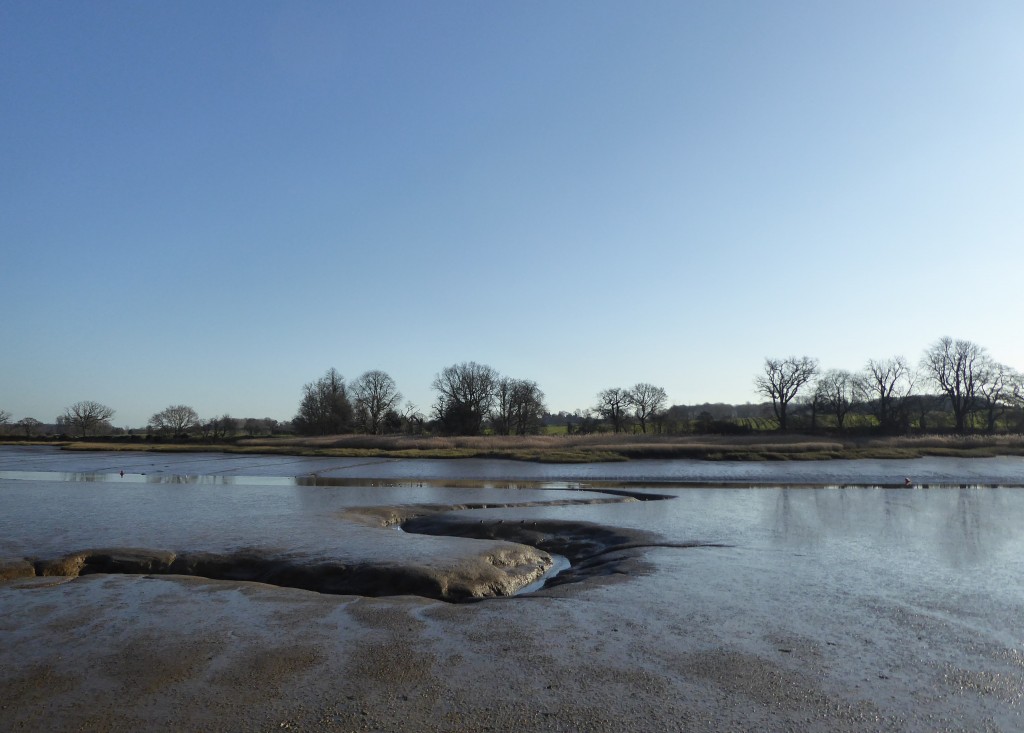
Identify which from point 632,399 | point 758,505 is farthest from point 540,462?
point 632,399

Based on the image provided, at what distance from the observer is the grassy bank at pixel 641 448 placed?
48.0 metres

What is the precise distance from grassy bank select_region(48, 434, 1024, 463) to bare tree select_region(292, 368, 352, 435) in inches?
714

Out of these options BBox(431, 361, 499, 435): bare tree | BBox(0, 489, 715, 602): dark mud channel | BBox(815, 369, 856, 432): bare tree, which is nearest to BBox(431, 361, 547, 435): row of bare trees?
BBox(431, 361, 499, 435): bare tree

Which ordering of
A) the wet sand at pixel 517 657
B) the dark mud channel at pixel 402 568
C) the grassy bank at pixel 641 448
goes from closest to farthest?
the wet sand at pixel 517 657, the dark mud channel at pixel 402 568, the grassy bank at pixel 641 448

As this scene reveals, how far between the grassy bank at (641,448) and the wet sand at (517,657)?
35.7 meters

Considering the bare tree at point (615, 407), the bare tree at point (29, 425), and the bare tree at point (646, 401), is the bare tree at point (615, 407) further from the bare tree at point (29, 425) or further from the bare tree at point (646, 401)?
the bare tree at point (29, 425)

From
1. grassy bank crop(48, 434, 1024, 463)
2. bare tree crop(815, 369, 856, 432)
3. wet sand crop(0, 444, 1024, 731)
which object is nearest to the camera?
wet sand crop(0, 444, 1024, 731)

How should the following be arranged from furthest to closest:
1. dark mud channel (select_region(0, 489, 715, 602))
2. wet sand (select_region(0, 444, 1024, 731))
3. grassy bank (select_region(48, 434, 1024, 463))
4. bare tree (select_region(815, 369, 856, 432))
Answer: bare tree (select_region(815, 369, 856, 432))
grassy bank (select_region(48, 434, 1024, 463))
dark mud channel (select_region(0, 489, 715, 602))
wet sand (select_region(0, 444, 1024, 731))

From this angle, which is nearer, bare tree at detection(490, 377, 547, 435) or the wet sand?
the wet sand

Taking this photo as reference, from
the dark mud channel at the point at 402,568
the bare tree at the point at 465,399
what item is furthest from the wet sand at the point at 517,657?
the bare tree at the point at 465,399

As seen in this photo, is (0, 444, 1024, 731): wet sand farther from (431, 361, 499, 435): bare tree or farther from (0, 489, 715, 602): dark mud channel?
(431, 361, 499, 435): bare tree

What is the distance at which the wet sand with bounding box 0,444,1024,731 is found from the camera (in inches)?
244

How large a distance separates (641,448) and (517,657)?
4375cm

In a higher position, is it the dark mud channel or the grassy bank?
the grassy bank
